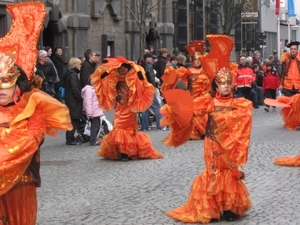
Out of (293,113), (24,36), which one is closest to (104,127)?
(293,113)

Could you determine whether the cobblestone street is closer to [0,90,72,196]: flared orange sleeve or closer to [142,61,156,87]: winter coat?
[0,90,72,196]: flared orange sleeve

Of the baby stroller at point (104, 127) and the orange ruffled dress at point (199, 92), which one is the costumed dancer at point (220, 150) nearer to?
the orange ruffled dress at point (199, 92)

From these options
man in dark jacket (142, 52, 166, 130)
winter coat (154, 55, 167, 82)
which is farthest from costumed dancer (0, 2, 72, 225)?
winter coat (154, 55, 167, 82)

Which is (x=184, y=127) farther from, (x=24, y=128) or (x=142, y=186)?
(x=24, y=128)

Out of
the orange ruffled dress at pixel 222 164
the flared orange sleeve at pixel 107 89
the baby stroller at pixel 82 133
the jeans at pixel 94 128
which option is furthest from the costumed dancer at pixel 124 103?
the orange ruffled dress at pixel 222 164

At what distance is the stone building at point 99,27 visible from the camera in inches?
1009

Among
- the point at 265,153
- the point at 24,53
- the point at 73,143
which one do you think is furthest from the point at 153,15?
the point at 24,53

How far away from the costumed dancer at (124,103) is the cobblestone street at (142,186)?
23 cm

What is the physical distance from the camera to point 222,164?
8.37 m

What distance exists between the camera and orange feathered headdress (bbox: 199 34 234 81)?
8.70m

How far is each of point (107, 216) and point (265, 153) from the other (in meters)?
5.51

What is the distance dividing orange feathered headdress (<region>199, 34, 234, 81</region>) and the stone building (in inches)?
546

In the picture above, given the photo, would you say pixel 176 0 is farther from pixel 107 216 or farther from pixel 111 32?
pixel 107 216

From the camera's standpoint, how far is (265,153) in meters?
13.7
